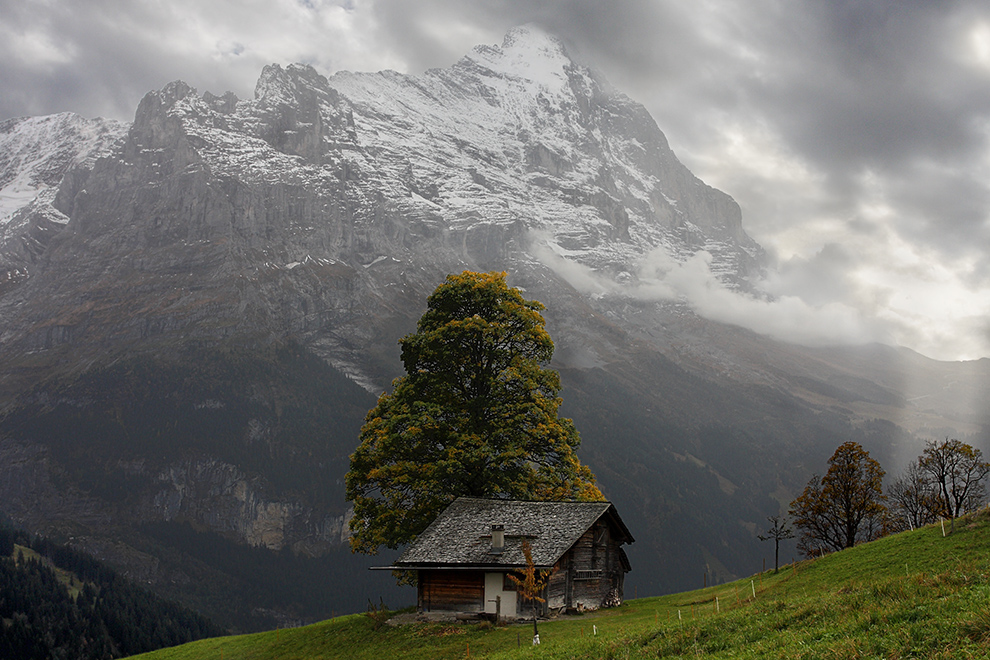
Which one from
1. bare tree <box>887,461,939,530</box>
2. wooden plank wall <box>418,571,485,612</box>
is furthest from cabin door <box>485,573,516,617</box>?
bare tree <box>887,461,939,530</box>

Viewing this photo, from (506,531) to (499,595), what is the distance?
127 inches

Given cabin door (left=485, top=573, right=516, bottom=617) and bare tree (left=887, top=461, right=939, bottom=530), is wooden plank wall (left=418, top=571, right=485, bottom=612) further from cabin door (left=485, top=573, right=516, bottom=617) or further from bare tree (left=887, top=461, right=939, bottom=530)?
bare tree (left=887, top=461, right=939, bottom=530)

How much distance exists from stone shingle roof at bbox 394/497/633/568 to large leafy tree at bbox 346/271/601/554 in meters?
2.31

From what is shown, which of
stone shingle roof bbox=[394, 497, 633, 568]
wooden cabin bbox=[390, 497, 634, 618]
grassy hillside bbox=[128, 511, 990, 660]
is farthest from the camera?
stone shingle roof bbox=[394, 497, 633, 568]

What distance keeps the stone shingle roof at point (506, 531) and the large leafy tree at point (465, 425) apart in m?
2.31

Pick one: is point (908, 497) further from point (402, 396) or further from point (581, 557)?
point (402, 396)

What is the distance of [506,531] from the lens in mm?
34656

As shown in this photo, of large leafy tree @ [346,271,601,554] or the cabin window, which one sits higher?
large leafy tree @ [346,271,601,554]

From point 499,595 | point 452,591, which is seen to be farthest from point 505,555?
point 452,591

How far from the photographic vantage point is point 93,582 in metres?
160

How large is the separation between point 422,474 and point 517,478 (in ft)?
18.2

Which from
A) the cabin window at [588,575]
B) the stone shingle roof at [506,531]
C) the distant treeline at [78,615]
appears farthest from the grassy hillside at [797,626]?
the distant treeline at [78,615]

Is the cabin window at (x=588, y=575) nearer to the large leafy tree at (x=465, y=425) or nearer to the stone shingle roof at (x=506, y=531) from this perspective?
the stone shingle roof at (x=506, y=531)

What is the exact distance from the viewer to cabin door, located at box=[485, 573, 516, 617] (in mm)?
32438
